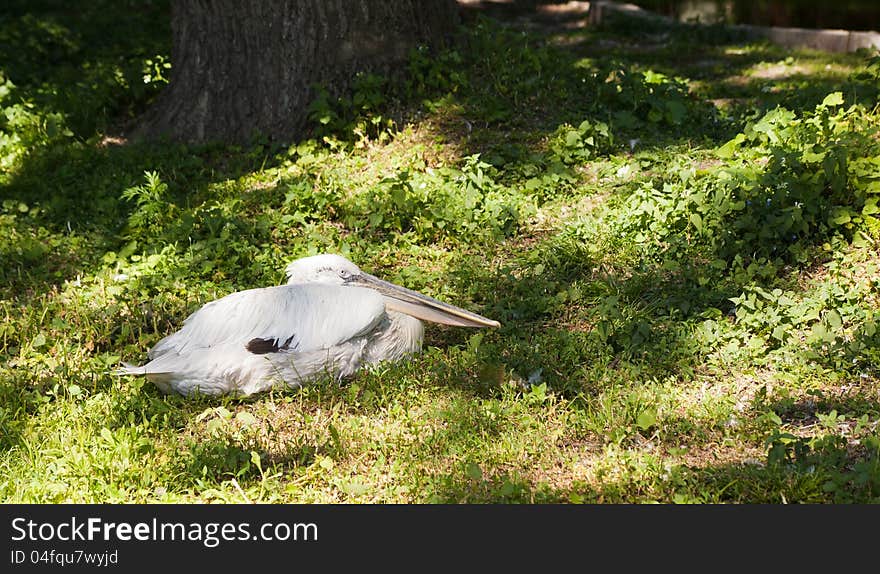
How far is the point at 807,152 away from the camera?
5246 millimetres

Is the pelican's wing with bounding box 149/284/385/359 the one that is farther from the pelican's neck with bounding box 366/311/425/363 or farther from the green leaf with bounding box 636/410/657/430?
the green leaf with bounding box 636/410/657/430

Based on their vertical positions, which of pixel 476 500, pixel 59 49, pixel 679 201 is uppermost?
pixel 59 49

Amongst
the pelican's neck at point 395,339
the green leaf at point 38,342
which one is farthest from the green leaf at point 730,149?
the green leaf at point 38,342

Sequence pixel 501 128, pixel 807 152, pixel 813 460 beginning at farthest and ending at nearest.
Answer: pixel 501 128, pixel 807 152, pixel 813 460

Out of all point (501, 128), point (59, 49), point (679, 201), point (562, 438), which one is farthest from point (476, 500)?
point (59, 49)

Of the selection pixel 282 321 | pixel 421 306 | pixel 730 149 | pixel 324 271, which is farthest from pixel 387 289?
pixel 730 149

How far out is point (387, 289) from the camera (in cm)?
496

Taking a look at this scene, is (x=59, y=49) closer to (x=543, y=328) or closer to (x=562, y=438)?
(x=543, y=328)

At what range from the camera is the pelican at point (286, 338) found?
453 centimetres

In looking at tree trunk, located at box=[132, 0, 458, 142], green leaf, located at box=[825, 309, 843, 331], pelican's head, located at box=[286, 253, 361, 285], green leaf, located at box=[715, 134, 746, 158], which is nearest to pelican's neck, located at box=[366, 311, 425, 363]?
pelican's head, located at box=[286, 253, 361, 285]

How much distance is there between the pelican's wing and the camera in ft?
15.1

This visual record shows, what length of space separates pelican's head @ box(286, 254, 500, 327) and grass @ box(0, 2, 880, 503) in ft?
0.51

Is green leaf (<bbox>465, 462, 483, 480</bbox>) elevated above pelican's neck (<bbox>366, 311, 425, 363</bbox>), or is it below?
below

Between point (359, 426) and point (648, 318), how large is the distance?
1.60 m
